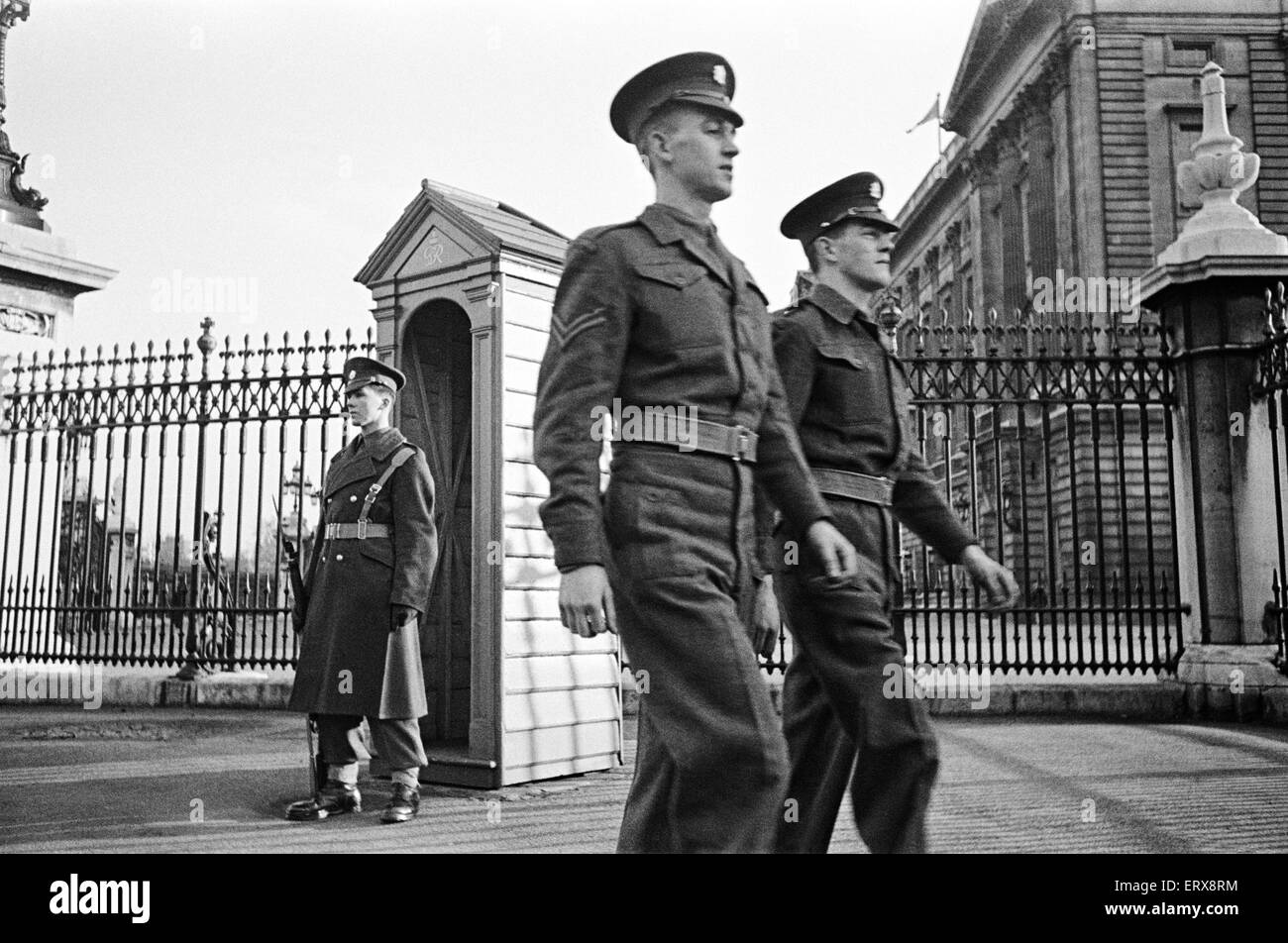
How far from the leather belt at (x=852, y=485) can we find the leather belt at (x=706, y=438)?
46 cm

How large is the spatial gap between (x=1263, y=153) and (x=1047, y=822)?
1619cm

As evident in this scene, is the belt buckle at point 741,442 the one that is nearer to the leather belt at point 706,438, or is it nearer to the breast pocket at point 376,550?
the leather belt at point 706,438

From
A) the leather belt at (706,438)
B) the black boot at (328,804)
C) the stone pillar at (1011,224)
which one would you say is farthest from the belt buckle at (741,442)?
the stone pillar at (1011,224)

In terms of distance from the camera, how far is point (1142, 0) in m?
17.1

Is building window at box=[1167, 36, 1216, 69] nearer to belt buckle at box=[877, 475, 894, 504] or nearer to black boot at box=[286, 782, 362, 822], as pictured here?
belt buckle at box=[877, 475, 894, 504]

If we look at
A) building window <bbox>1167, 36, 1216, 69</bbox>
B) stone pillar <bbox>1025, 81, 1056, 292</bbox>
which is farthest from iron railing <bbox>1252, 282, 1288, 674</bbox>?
stone pillar <bbox>1025, 81, 1056, 292</bbox>

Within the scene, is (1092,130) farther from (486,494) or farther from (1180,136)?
(486,494)

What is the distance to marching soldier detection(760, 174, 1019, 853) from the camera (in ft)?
9.08

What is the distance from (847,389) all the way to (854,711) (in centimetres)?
86

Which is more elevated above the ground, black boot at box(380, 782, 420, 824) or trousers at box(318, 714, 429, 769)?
trousers at box(318, 714, 429, 769)

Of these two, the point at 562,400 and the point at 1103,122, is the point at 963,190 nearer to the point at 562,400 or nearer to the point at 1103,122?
the point at 1103,122

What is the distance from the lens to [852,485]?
9.99 ft

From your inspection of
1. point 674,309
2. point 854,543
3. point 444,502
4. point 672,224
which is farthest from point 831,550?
point 444,502

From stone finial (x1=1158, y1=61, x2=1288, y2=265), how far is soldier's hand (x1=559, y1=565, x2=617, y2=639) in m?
5.80
